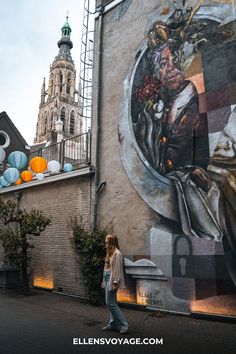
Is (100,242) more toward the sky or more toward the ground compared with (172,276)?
more toward the sky

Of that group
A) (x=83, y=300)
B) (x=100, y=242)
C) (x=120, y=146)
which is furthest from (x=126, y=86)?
(x=83, y=300)

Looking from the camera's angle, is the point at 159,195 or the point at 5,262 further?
the point at 5,262

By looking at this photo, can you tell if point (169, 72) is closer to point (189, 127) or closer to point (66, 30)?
point (189, 127)

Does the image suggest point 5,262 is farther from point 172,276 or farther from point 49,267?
point 172,276

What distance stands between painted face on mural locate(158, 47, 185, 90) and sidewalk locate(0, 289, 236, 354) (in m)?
5.67

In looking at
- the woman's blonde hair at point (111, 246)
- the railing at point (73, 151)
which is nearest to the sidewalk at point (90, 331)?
the woman's blonde hair at point (111, 246)

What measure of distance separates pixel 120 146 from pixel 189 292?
4.44m

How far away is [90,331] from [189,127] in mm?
5052

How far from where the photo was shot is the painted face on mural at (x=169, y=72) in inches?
326

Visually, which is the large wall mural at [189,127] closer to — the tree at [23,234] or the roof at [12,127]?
the tree at [23,234]

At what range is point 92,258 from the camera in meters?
8.66

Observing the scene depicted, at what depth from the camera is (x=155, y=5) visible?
30.1 ft

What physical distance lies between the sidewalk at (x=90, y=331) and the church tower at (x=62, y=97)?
68181 millimetres

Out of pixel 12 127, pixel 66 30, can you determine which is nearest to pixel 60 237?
pixel 12 127
